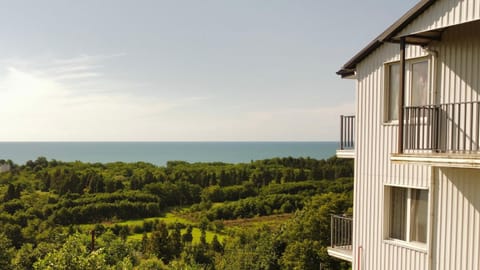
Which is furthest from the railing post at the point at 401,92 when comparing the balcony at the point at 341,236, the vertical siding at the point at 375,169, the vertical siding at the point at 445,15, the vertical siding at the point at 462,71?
the balcony at the point at 341,236

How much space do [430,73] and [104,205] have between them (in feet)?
207

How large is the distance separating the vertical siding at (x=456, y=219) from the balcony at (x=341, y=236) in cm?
329

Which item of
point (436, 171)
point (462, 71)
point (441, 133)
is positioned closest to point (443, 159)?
point (441, 133)

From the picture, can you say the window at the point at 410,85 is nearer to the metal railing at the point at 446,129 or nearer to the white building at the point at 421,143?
the white building at the point at 421,143

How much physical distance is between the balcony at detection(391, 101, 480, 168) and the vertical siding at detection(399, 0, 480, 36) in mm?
1478

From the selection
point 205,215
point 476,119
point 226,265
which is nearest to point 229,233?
point 205,215

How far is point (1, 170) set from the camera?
86.3 meters

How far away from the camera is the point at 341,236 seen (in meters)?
12.9

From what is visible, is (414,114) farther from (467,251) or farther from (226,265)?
(226,265)

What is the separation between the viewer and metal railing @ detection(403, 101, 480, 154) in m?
8.63

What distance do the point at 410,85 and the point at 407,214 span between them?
8.99ft

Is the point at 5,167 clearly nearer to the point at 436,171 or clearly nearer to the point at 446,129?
the point at 436,171

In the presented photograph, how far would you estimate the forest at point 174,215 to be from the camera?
33.1 m

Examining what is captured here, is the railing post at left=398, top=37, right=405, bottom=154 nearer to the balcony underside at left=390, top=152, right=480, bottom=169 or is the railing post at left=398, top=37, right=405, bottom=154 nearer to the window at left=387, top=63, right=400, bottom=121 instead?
the balcony underside at left=390, top=152, right=480, bottom=169
